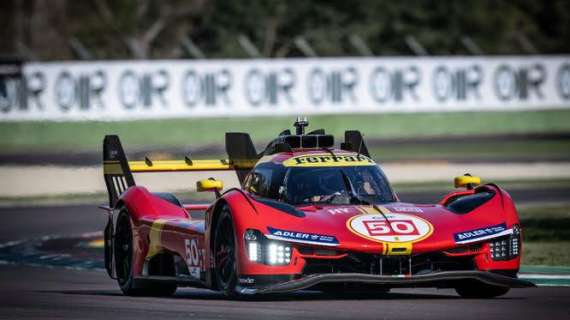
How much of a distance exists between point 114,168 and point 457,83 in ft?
95.4

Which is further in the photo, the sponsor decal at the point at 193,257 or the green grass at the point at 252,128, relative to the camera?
the green grass at the point at 252,128

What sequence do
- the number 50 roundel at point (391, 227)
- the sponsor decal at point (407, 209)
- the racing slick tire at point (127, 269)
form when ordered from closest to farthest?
the number 50 roundel at point (391, 227)
the sponsor decal at point (407, 209)
the racing slick tire at point (127, 269)

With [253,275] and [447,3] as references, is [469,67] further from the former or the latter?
[253,275]

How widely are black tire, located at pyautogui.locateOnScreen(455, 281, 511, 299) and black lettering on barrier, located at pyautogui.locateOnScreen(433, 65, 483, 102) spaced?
100 ft

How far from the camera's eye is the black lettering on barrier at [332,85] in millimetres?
41531

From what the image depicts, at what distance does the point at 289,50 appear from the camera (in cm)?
4925

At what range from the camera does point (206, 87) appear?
40.7 m

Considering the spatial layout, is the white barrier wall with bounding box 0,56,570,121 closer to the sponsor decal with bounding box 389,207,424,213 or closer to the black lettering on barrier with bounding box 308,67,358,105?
the black lettering on barrier with bounding box 308,67,358,105

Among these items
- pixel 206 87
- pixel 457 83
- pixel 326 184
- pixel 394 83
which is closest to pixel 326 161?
pixel 326 184

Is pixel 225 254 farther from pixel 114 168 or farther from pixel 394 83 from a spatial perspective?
pixel 394 83

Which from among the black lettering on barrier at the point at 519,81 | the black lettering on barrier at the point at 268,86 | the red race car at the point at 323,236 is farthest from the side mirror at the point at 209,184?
the black lettering on barrier at the point at 519,81

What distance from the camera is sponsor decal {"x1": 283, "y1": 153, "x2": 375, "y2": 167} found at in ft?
40.7

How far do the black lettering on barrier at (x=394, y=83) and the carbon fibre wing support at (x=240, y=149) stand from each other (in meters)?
27.5

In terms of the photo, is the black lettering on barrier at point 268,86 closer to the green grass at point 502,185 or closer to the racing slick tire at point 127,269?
the green grass at point 502,185
